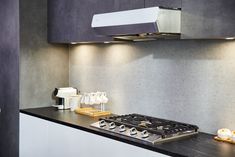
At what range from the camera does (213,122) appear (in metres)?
2.35

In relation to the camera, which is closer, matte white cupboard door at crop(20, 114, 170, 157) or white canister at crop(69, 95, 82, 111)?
matte white cupboard door at crop(20, 114, 170, 157)

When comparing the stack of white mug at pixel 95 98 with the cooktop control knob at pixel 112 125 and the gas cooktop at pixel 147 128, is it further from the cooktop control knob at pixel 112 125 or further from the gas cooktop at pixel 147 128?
the cooktop control knob at pixel 112 125

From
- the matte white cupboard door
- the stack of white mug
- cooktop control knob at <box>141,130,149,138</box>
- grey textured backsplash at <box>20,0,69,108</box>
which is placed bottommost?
the matte white cupboard door

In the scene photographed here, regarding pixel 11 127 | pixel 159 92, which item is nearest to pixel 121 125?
pixel 159 92

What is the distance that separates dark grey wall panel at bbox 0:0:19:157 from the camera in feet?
10.5

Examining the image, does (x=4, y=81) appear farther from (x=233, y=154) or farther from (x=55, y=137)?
(x=233, y=154)

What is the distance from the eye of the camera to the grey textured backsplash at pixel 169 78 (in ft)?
7.50

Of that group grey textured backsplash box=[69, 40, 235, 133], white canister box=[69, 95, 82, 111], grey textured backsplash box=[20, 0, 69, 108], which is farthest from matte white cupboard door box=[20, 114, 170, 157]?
grey textured backsplash box=[69, 40, 235, 133]

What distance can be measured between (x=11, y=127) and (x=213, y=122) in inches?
79.2

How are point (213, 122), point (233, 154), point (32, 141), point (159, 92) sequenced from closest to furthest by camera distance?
point (233, 154) < point (213, 122) < point (159, 92) < point (32, 141)

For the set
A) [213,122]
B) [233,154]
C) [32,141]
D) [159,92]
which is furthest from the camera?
[32,141]

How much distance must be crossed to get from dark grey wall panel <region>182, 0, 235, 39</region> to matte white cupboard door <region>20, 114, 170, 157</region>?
787 mm

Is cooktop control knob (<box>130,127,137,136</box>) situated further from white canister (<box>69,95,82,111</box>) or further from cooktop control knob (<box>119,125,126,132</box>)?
white canister (<box>69,95,82,111</box>)

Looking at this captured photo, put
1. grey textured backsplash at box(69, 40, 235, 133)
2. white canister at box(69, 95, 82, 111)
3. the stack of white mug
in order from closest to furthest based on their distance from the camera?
grey textured backsplash at box(69, 40, 235, 133) < the stack of white mug < white canister at box(69, 95, 82, 111)
